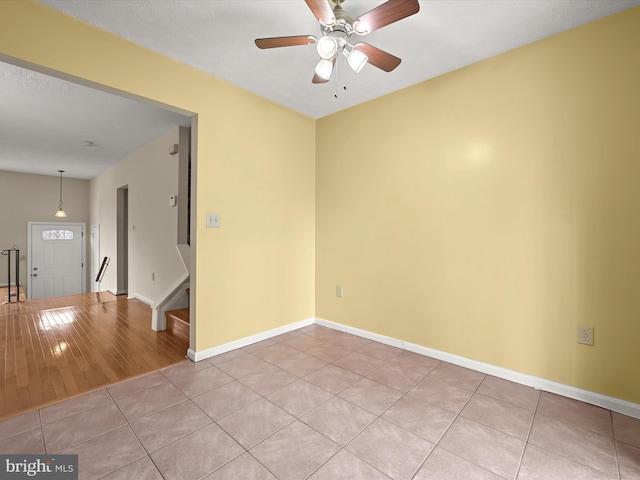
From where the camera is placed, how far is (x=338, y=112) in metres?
3.46

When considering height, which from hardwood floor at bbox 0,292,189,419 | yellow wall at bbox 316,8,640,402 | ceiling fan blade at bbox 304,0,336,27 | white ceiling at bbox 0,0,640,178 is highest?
white ceiling at bbox 0,0,640,178

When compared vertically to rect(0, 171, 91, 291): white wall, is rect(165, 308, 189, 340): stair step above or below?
below

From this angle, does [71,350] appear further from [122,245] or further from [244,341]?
[122,245]

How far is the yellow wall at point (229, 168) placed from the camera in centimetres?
192

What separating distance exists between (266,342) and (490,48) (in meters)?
3.23

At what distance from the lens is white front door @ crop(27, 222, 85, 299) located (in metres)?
6.84

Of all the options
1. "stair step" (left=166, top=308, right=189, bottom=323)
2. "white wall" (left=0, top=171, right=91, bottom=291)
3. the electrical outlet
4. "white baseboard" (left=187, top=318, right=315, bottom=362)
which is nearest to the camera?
the electrical outlet

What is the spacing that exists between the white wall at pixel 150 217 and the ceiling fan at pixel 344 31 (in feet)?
9.17

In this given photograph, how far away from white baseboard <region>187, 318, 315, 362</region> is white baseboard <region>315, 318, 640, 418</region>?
2.61ft

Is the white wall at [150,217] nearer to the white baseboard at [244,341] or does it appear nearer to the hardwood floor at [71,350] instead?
the hardwood floor at [71,350]

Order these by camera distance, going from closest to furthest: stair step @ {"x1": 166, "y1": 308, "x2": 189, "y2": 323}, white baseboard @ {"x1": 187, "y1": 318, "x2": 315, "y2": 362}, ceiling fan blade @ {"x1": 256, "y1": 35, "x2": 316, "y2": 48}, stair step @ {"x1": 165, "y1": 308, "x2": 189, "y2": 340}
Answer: ceiling fan blade @ {"x1": 256, "y1": 35, "x2": 316, "y2": 48}
white baseboard @ {"x1": 187, "y1": 318, "x2": 315, "y2": 362}
stair step @ {"x1": 165, "y1": 308, "x2": 189, "y2": 340}
stair step @ {"x1": 166, "y1": 308, "x2": 189, "y2": 323}

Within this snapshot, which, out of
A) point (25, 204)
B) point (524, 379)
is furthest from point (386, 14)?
point (25, 204)

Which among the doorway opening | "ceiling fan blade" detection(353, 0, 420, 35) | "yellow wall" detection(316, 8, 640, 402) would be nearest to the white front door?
the doorway opening

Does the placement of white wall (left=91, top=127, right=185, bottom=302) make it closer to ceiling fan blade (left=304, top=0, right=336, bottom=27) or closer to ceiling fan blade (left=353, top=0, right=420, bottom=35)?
ceiling fan blade (left=304, top=0, right=336, bottom=27)
